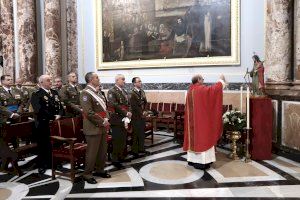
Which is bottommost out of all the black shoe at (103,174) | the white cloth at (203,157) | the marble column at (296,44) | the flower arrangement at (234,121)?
the black shoe at (103,174)

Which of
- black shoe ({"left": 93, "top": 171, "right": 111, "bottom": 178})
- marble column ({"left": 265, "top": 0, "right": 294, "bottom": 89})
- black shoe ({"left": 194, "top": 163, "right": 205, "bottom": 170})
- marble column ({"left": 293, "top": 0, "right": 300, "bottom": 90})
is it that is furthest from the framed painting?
black shoe ({"left": 93, "top": 171, "right": 111, "bottom": 178})

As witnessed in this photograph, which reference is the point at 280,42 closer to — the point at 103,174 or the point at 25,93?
the point at 103,174

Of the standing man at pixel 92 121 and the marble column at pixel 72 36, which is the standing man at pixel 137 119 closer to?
the standing man at pixel 92 121

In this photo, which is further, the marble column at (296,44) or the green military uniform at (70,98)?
the green military uniform at (70,98)

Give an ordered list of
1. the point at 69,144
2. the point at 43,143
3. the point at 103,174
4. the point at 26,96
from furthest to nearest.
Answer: the point at 26,96
the point at 43,143
the point at 103,174
the point at 69,144

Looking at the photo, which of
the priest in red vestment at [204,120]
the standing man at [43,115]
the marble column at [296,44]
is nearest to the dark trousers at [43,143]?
the standing man at [43,115]

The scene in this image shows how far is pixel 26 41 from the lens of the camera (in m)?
10.9

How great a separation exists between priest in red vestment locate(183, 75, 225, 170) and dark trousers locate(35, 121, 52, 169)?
2633 millimetres

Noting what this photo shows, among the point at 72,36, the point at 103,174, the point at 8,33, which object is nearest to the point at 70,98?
the point at 103,174

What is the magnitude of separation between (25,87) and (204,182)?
717cm

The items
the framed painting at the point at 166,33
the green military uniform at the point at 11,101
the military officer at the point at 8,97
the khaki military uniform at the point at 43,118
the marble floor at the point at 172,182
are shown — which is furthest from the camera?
the framed painting at the point at 166,33

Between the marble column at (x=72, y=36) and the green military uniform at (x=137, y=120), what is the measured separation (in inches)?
195

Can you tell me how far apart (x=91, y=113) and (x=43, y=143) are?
1.55 meters

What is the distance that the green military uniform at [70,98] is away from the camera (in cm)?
800
